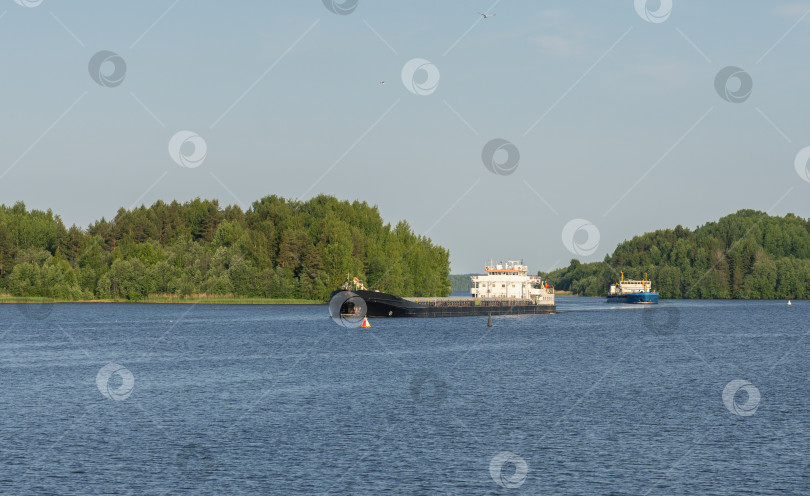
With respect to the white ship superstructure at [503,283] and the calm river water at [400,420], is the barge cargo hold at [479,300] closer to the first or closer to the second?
the white ship superstructure at [503,283]

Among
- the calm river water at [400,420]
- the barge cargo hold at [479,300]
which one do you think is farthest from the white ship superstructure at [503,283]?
the calm river water at [400,420]

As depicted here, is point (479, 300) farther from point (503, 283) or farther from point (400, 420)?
point (400, 420)

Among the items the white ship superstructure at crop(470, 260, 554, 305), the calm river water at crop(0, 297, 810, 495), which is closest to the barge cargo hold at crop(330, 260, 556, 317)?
the white ship superstructure at crop(470, 260, 554, 305)

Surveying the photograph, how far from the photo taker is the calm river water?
3403 cm

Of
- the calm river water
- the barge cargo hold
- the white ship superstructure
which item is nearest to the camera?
the calm river water

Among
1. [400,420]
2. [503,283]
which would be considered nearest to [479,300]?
[503,283]

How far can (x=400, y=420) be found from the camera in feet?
153

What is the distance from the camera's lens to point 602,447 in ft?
131

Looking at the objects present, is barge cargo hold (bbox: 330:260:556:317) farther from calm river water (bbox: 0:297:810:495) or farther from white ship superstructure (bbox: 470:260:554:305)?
calm river water (bbox: 0:297:810:495)

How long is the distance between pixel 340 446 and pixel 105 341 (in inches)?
2852

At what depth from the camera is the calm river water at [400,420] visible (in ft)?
112

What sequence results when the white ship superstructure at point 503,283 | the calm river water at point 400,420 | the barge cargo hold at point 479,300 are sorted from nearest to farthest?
1. the calm river water at point 400,420
2. the barge cargo hold at point 479,300
3. the white ship superstructure at point 503,283

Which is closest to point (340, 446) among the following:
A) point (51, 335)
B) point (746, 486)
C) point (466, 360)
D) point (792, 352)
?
point (746, 486)

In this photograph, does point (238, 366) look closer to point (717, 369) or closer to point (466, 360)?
point (466, 360)
